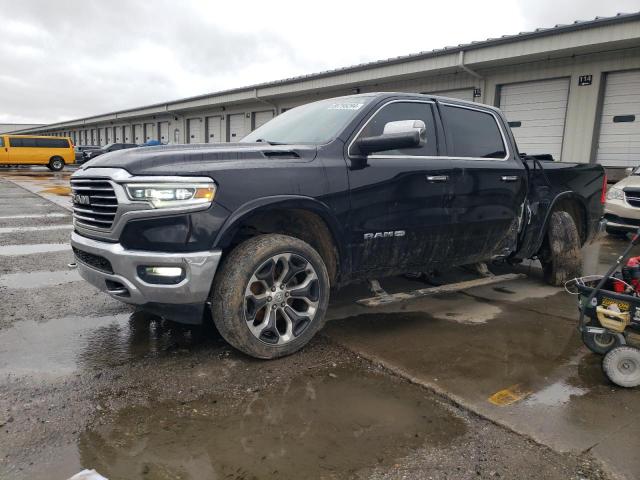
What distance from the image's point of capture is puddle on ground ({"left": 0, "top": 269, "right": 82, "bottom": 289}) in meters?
5.19

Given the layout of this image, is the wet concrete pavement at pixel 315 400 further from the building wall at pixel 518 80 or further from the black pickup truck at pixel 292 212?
the building wall at pixel 518 80

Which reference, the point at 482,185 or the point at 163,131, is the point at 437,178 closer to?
the point at 482,185

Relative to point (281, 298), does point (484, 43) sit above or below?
above

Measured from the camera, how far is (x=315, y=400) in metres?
2.85

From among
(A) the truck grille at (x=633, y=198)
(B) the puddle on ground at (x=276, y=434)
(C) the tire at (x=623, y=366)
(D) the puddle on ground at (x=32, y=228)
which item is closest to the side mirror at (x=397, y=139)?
(B) the puddle on ground at (x=276, y=434)

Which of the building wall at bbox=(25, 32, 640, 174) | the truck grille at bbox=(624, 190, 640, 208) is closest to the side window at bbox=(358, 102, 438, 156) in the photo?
the truck grille at bbox=(624, 190, 640, 208)

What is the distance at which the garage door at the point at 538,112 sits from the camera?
12930 mm

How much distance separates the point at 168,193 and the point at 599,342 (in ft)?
9.89

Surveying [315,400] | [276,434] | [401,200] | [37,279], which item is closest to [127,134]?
[37,279]

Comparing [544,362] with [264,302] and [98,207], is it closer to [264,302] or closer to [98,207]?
[264,302]

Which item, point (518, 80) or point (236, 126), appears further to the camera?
point (236, 126)

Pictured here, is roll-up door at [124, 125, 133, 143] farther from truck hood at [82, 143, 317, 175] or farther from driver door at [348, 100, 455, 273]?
truck hood at [82, 143, 317, 175]

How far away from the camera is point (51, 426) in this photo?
8.28 feet

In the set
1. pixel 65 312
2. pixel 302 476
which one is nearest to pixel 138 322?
pixel 65 312
